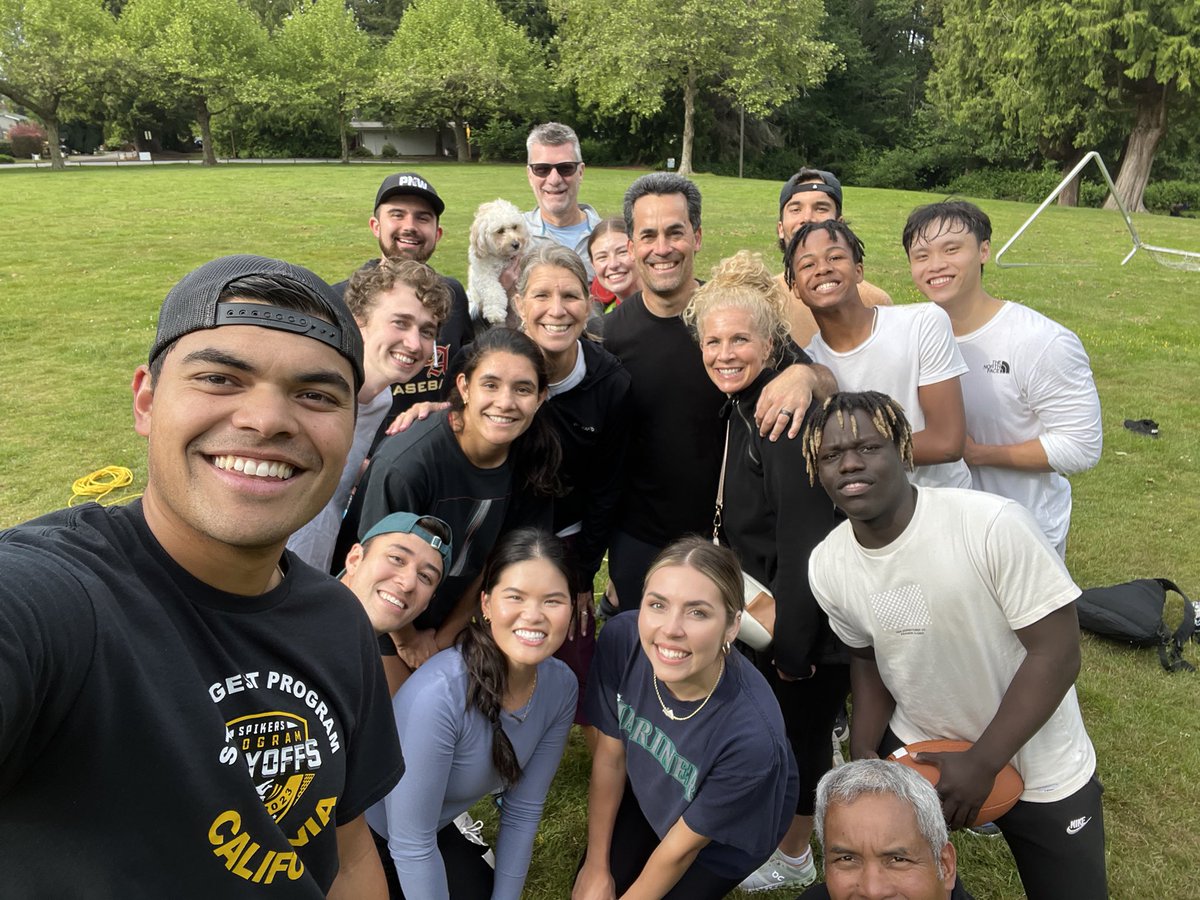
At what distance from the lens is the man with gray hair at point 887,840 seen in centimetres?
226

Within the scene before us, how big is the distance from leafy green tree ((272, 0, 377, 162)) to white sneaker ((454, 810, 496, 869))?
49.9m

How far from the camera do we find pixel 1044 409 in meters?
3.45

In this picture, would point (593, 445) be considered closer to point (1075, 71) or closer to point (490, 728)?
point (490, 728)

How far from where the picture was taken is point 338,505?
3477 mm

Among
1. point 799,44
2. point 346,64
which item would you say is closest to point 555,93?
point 346,64

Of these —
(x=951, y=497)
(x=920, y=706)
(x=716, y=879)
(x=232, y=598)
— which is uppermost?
(x=232, y=598)

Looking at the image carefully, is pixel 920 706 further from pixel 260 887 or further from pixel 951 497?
pixel 260 887

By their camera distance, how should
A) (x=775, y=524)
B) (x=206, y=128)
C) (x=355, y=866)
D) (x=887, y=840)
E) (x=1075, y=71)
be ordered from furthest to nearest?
(x=206, y=128), (x=1075, y=71), (x=775, y=524), (x=887, y=840), (x=355, y=866)

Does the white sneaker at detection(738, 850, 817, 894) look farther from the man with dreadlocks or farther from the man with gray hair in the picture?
the man with gray hair

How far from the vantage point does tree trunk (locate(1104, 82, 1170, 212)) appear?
2945cm

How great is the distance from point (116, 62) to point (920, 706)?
175ft

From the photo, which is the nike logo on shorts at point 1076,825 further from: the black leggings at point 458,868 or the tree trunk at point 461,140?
the tree trunk at point 461,140

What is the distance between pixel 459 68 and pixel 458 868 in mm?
50571

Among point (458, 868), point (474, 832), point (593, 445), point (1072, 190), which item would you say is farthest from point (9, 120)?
point (458, 868)
